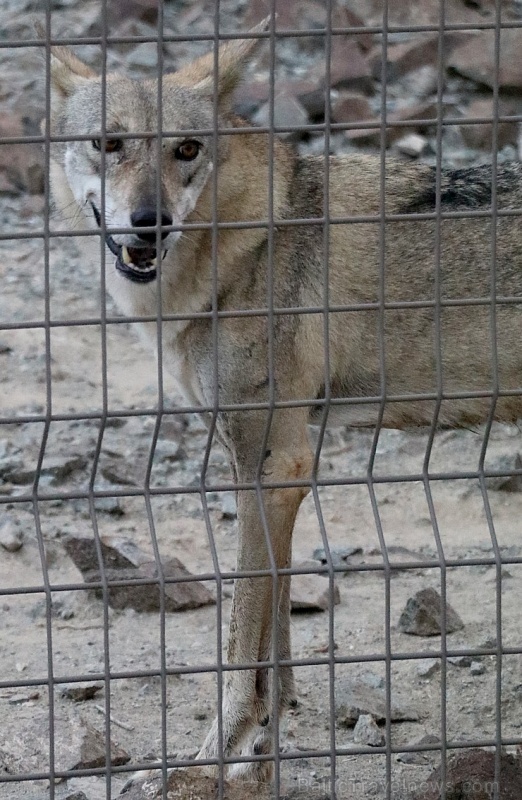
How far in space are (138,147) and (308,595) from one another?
2.41 m

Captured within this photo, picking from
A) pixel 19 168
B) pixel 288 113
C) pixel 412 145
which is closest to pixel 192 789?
pixel 19 168

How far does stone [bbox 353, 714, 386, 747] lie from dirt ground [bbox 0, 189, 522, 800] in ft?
0.15

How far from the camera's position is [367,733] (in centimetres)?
462

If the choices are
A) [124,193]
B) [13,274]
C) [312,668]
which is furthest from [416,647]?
[13,274]

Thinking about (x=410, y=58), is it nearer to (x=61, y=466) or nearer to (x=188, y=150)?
(x=61, y=466)

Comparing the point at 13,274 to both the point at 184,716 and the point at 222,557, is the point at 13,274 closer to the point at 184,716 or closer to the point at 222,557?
the point at 222,557

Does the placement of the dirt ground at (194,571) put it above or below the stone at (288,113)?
below

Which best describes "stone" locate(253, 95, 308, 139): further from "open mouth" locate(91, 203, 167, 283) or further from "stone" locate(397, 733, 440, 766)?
"stone" locate(397, 733, 440, 766)

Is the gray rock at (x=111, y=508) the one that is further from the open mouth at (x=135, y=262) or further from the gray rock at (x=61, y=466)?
the open mouth at (x=135, y=262)

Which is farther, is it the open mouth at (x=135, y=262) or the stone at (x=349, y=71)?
the stone at (x=349, y=71)

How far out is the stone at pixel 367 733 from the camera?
4.61 meters

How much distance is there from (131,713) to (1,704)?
0.53 metres

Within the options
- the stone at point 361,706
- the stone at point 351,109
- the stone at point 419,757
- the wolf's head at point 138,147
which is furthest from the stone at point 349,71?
the stone at point 419,757

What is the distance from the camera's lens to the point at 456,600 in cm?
588
